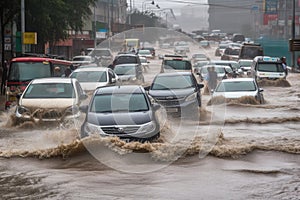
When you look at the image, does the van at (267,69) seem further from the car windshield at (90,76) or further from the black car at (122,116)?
the black car at (122,116)

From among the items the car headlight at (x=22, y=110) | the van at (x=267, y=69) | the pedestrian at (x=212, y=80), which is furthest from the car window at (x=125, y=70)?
the car headlight at (x=22, y=110)

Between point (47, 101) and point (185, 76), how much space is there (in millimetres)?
6122

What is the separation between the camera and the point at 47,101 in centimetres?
1875

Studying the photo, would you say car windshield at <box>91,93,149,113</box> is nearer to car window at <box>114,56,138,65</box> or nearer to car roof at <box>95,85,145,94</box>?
car roof at <box>95,85,145,94</box>

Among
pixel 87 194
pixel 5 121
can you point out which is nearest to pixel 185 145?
pixel 87 194

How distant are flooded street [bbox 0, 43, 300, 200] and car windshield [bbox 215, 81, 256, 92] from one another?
644 cm

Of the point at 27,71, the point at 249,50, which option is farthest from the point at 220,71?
the point at 249,50

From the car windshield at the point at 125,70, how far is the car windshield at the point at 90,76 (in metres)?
9.52

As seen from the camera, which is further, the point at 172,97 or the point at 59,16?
the point at 59,16

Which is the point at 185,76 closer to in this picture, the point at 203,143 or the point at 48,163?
the point at 203,143

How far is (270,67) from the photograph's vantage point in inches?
1590

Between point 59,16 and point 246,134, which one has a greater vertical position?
point 59,16

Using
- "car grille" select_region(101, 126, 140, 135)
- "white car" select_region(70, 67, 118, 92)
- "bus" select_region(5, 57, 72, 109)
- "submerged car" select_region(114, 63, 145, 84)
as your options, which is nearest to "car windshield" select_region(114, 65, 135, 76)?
"submerged car" select_region(114, 63, 145, 84)

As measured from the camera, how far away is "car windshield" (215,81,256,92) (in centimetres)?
2578
